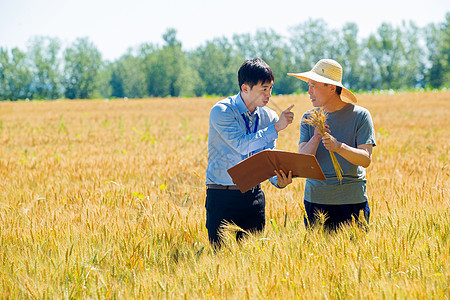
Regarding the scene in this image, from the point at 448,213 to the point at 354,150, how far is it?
3.09 feet

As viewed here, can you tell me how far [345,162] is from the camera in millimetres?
3332

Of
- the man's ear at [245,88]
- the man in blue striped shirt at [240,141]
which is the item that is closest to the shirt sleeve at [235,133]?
the man in blue striped shirt at [240,141]

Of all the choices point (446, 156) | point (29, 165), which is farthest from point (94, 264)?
point (446, 156)

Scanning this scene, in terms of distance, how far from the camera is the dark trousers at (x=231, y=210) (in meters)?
3.39

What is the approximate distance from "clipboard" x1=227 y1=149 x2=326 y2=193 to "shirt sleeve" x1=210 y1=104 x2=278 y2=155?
0.64 ft

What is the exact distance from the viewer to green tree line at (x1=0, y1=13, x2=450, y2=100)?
7800 centimetres

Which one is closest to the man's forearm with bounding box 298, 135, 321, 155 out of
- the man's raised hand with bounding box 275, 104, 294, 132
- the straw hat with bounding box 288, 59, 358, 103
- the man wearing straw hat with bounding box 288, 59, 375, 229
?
the man wearing straw hat with bounding box 288, 59, 375, 229

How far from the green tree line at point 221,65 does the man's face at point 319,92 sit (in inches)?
2790

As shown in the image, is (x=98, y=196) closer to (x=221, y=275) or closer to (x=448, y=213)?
(x=221, y=275)

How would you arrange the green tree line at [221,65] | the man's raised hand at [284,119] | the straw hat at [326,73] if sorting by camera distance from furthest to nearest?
the green tree line at [221,65], the straw hat at [326,73], the man's raised hand at [284,119]

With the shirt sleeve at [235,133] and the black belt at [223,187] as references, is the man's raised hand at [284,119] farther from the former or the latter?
the black belt at [223,187]

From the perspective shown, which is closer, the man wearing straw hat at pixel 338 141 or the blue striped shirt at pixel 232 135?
the blue striped shirt at pixel 232 135

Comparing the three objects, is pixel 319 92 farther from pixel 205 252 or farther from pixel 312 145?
pixel 205 252

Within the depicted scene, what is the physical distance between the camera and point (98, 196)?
17.3ft
